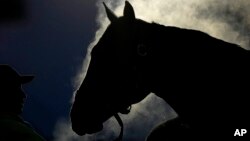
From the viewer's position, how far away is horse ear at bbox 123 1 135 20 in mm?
6138

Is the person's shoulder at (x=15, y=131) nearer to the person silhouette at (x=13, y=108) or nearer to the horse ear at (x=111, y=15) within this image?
the person silhouette at (x=13, y=108)

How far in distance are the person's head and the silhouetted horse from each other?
39.2 inches

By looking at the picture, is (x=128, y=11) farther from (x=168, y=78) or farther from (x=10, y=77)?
(x=10, y=77)

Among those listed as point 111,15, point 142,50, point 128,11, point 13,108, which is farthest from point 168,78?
point 13,108

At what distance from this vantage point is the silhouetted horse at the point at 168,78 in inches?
223

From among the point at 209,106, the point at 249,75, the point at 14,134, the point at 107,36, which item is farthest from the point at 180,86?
the point at 14,134

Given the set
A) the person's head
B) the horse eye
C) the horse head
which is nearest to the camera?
the person's head

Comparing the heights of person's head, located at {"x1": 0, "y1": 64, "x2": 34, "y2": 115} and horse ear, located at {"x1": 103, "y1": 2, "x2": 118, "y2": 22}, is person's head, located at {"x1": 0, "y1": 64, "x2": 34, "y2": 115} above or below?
below

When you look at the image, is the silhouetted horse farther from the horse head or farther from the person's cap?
the person's cap

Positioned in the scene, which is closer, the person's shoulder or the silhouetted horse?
the person's shoulder

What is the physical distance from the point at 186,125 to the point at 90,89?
179 cm

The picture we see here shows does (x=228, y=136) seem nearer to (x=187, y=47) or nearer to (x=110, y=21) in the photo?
(x=187, y=47)

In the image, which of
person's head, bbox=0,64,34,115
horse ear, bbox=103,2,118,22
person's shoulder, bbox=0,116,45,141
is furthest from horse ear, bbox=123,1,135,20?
person's shoulder, bbox=0,116,45,141

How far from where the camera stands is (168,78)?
612cm
